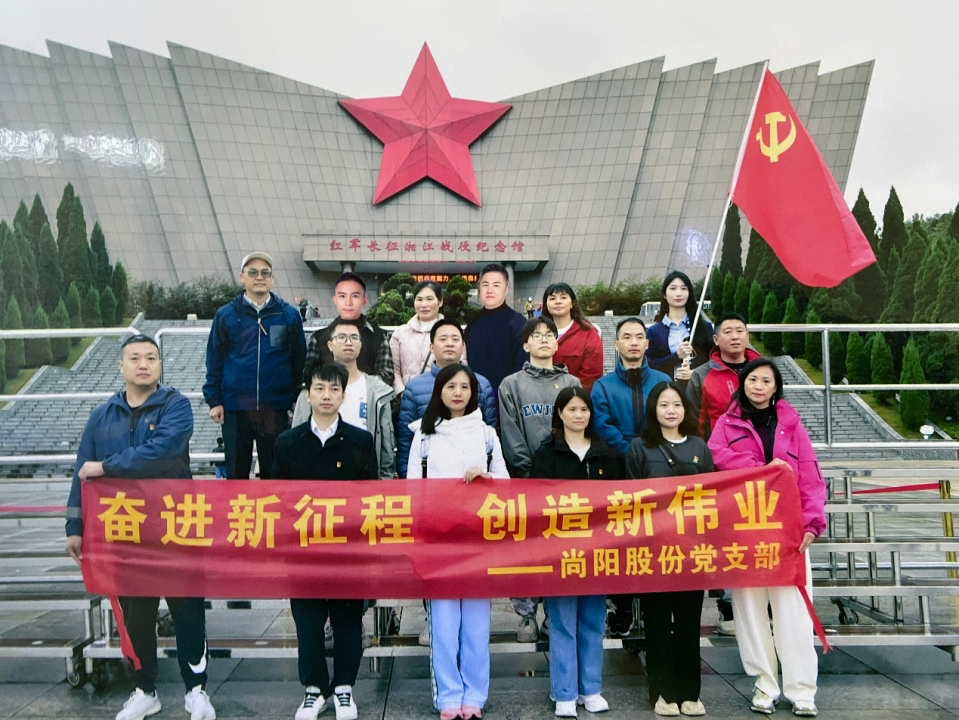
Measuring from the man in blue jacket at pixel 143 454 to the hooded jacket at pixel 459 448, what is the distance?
3.57 ft

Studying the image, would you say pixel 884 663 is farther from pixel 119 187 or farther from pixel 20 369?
pixel 119 187

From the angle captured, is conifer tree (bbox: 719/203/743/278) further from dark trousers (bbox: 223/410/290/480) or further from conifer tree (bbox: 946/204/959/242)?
dark trousers (bbox: 223/410/290/480)

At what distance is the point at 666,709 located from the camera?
298 centimetres

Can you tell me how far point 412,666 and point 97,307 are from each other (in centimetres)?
1875

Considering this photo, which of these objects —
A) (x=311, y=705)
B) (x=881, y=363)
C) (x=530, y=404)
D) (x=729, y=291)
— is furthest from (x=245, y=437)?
(x=729, y=291)

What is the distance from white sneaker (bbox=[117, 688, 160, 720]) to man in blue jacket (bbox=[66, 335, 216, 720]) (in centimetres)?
1

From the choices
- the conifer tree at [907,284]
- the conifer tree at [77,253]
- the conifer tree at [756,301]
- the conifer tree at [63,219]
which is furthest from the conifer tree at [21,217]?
the conifer tree at [907,284]

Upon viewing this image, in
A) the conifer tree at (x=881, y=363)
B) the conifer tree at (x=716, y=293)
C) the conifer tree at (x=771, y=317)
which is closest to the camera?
the conifer tree at (x=881, y=363)

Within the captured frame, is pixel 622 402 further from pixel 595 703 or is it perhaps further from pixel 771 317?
pixel 771 317

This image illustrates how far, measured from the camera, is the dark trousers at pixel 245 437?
12.3ft

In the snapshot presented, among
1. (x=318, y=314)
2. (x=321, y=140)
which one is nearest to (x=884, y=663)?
(x=318, y=314)

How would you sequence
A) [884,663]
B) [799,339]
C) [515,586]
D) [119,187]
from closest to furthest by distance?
[515,586] → [884,663] → [799,339] → [119,187]

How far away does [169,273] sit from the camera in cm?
2433

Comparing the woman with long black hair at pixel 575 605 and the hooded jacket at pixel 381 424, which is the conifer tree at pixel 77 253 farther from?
the woman with long black hair at pixel 575 605
